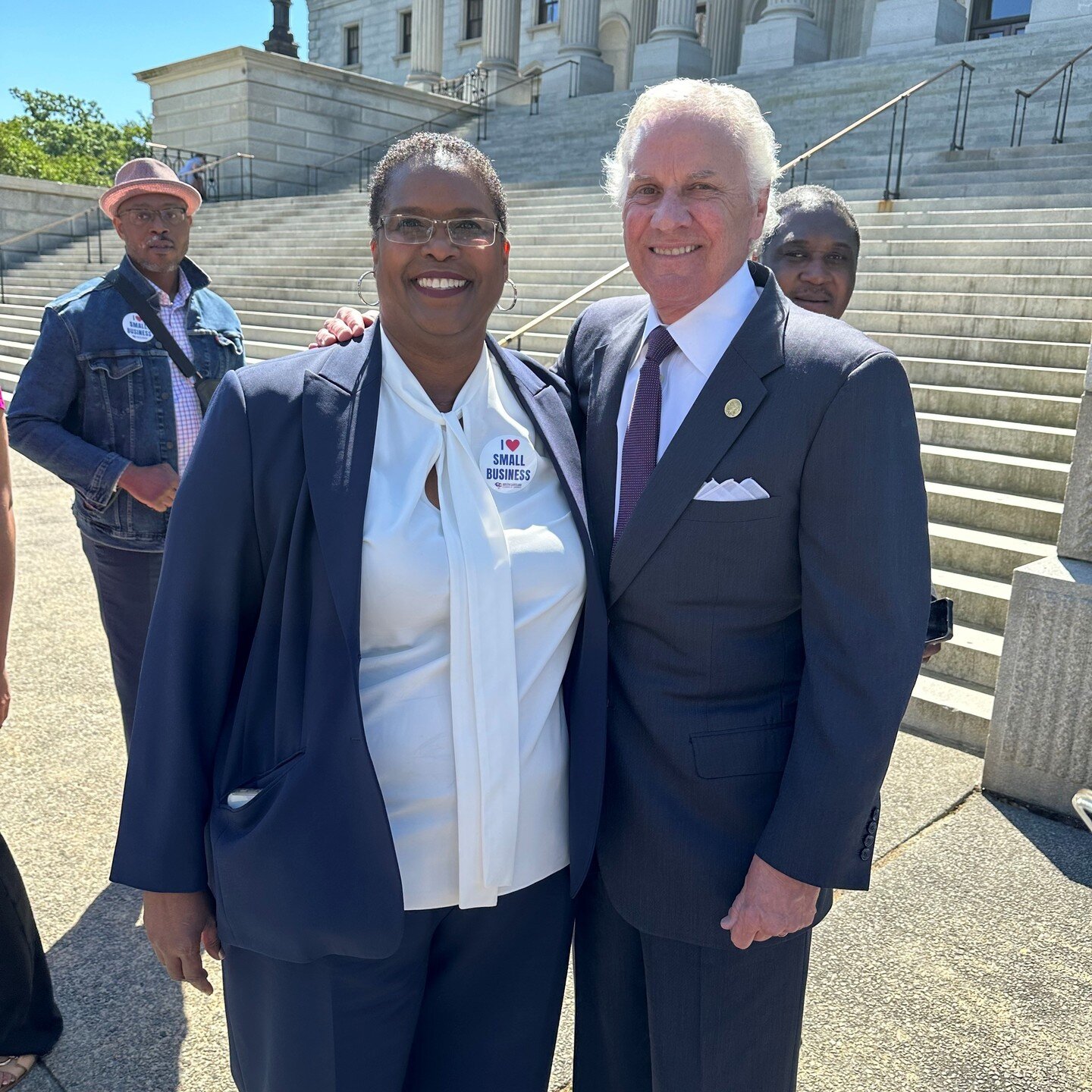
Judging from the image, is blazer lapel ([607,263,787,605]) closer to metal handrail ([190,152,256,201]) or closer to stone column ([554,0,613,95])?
metal handrail ([190,152,256,201])

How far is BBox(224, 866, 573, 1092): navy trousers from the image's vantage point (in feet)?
5.91

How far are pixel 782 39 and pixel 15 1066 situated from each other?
25.8 m

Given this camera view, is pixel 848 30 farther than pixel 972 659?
Yes

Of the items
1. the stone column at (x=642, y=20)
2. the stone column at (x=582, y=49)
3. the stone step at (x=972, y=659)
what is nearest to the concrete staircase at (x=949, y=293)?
the stone step at (x=972, y=659)

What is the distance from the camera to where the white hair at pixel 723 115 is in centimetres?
→ 193

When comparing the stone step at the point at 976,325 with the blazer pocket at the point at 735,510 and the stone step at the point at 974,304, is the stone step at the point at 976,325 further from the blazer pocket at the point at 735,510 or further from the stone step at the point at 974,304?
the blazer pocket at the point at 735,510

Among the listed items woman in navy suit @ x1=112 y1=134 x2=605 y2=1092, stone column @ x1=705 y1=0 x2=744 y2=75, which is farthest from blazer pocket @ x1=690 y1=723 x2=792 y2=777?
stone column @ x1=705 y1=0 x2=744 y2=75

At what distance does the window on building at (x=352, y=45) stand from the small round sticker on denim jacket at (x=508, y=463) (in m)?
46.4

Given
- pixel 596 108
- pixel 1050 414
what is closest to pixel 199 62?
pixel 596 108

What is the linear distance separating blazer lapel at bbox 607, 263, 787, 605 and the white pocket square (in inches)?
0.6

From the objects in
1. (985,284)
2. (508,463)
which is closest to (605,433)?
(508,463)

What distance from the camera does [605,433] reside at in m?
2.06

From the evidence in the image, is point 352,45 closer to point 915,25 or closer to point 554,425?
point 915,25

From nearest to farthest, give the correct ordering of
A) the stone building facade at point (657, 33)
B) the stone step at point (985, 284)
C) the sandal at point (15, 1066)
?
the sandal at point (15, 1066) → the stone step at point (985, 284) → the stone building facade at point (657, 33)
